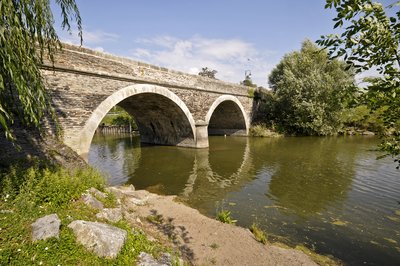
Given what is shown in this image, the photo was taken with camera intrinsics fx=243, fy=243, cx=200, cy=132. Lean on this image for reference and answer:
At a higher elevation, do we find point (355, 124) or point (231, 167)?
point (355, 124)

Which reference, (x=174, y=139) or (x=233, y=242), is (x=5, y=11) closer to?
(x=233, y=242)

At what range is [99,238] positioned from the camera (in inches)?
137

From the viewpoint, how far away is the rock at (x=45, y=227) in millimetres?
3239

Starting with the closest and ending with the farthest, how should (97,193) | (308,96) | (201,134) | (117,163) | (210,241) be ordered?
(210,241) → (97,193) → (117,163) → (201,134) → (308,96)

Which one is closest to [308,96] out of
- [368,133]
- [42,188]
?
[368,133]

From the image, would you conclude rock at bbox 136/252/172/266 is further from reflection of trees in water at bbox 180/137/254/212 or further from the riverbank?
reflection of trees in water at bbox 180/137/254/212

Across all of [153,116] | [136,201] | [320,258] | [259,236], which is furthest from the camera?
[153,116]

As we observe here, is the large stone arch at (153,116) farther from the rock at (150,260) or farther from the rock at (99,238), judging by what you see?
the rock at (150,260)

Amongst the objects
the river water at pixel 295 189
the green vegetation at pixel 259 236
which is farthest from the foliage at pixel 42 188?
the green vegetation at pixel 259 236

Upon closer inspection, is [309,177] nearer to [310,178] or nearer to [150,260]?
[310,178]

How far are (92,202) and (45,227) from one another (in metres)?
1.52

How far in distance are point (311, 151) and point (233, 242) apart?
12.9m

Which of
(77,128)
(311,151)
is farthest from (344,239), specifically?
(311,151)

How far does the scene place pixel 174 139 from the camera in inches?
728
